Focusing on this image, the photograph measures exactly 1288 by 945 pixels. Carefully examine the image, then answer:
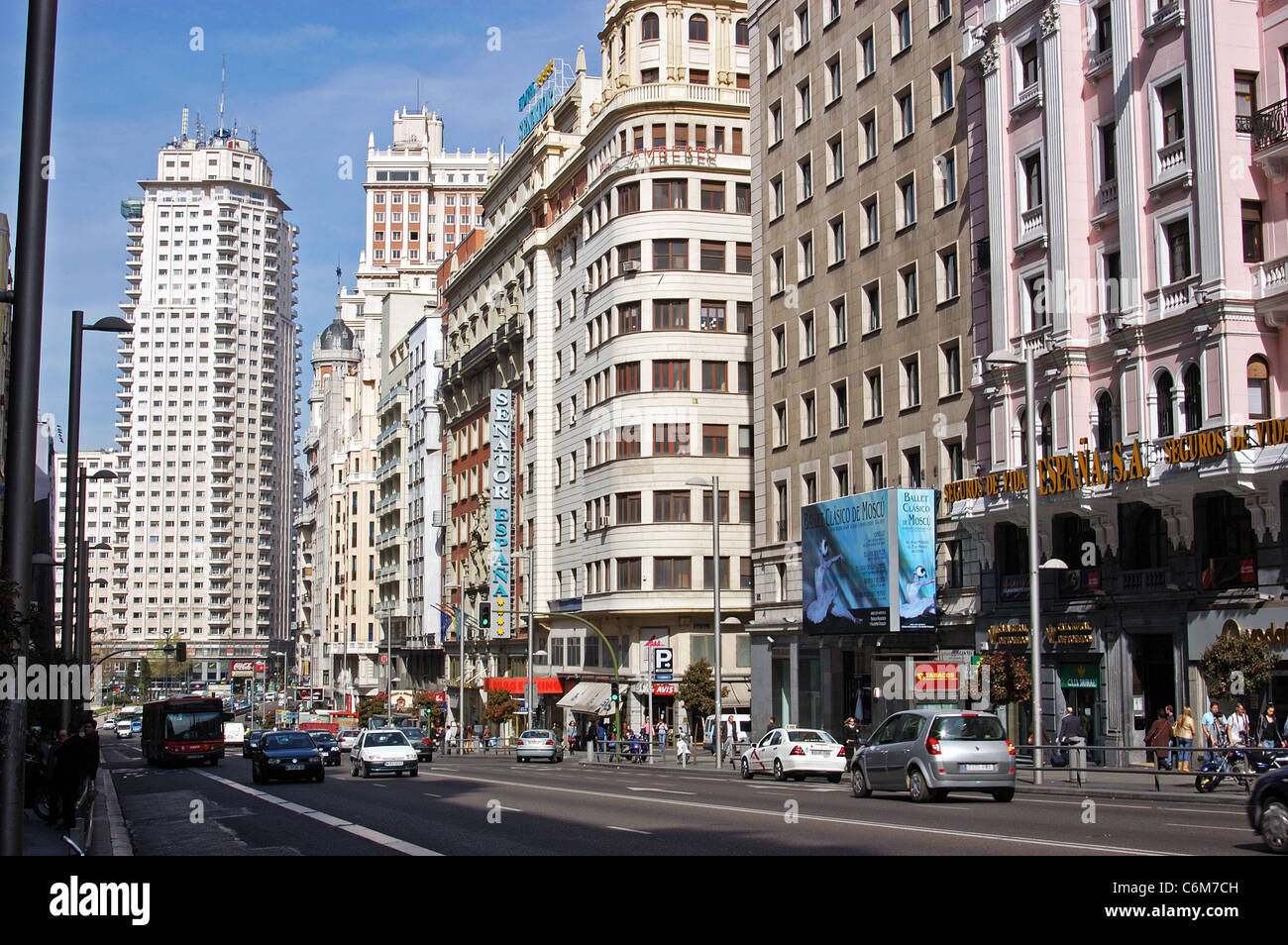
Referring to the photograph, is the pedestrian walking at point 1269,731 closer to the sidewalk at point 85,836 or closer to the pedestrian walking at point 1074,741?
the pedestrian walking at point 1074,741

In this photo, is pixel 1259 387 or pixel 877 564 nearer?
pixel 1259 387

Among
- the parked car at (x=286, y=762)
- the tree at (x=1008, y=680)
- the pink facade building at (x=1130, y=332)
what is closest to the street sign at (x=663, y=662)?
the pink facade building at (x=1130, y=332)

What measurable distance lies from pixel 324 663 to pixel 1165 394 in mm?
139947

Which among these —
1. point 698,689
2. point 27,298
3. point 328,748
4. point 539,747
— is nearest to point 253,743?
point 328,748

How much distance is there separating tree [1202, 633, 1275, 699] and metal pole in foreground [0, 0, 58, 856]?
25.6m

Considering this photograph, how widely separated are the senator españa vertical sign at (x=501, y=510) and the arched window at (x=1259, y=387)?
57583 millimetres

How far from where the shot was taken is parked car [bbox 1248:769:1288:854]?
13500 mm

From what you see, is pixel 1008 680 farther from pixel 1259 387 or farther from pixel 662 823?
pixel 662 823

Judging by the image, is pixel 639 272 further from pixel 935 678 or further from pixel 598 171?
pixel 935 678

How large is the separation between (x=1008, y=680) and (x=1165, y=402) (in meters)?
7.74

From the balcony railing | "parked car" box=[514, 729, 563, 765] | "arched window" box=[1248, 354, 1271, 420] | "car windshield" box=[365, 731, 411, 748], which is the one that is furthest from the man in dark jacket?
"parked car" box=[514, 729, 563, 765]

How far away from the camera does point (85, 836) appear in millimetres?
17812

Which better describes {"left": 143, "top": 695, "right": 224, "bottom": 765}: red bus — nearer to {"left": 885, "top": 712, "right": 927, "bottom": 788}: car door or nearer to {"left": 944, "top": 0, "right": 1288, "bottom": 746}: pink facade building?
{"left": 944, "top": 0, "right": 1288, "bottom": 746}: pink facade building
